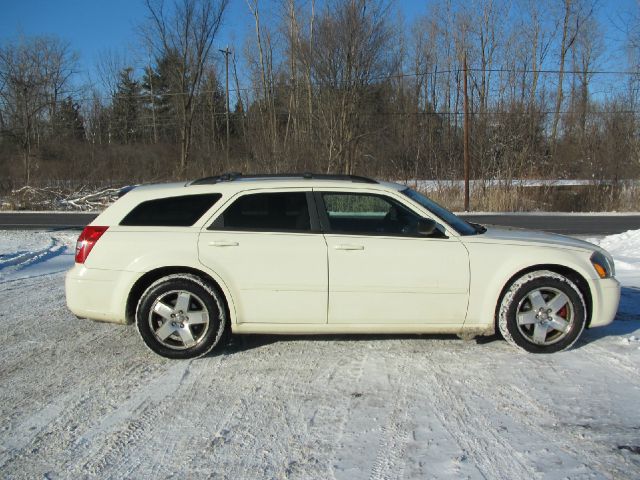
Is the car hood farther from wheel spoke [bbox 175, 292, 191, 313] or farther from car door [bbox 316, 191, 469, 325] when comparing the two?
wheel spoke [bbox 175, 292, 191, 313]

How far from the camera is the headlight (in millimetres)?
4641

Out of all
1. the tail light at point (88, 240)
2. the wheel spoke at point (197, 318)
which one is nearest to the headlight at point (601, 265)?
the wheel spoke at point (197, 318)

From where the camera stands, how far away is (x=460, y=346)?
484 cm

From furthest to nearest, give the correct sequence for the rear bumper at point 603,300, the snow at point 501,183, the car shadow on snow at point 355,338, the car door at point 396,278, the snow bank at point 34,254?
the snow at point 501,183 < the snow bank at point 34,254 < the car shadow on snow at point 355,338 < the rear bumper at point 603,300 < the car door at point 396,278

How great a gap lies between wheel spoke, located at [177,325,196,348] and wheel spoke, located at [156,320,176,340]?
8cm

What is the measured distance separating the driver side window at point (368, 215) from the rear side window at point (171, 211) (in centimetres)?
105

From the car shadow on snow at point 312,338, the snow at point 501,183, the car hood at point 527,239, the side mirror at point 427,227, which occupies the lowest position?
the car shadow on snow at point 312,338

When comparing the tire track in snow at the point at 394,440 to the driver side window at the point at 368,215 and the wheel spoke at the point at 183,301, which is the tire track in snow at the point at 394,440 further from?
the wheel spoke at the point at 183,301

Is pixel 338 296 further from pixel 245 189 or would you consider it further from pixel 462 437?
pixel 462 437

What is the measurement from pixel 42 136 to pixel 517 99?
3266cm

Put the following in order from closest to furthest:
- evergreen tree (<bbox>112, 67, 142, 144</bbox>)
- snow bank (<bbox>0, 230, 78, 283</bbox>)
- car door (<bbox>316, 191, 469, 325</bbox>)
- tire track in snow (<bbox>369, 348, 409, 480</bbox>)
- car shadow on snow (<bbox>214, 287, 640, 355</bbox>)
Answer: tire track in snow (<bbox>369, 348, 409, 480</bbox>)
car door (<bbox>316, 191, 469, 325</bbox>)
car shadow on snow (<bbox>214, 287, 640, 355</bbox>)
snow bank (<bbox>0, 230, 78, 283</bbox>)
evergreen tree (<bbox>112, 67, 142, 144</bbox>)

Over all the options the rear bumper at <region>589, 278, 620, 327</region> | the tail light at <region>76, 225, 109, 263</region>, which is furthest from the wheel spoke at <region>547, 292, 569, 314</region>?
the tail light at <region>76, 225, 109, 263</region>

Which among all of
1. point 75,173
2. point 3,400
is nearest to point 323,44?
point 75,173

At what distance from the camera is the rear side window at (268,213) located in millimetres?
4652
